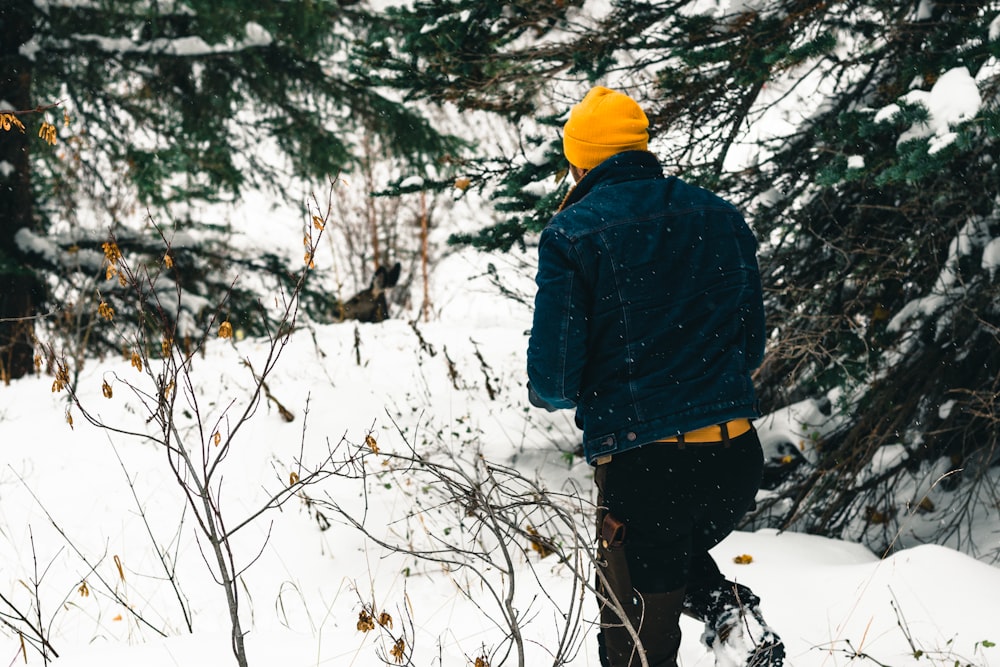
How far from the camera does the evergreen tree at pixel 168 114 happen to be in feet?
23.8

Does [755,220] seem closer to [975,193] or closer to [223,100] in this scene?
[975,193]

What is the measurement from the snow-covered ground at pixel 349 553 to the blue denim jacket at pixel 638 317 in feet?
0.94

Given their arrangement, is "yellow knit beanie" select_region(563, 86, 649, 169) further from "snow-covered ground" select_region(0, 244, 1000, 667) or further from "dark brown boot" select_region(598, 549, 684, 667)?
"dark brown boot" select_region(598, 549, 684, 667)

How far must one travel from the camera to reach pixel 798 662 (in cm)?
260

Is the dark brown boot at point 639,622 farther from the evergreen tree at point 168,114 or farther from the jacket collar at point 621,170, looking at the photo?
the evergreen tree at point 168,114

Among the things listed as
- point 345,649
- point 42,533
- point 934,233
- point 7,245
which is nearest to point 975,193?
point 934,233

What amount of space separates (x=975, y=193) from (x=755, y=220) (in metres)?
1.03

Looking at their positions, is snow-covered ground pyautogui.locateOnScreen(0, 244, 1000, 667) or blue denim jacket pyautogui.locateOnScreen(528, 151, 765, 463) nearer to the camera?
blue denim jacket pyautogui.locateOnScreen(528, 151, 765, 463)

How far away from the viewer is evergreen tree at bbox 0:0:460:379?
7254 mm

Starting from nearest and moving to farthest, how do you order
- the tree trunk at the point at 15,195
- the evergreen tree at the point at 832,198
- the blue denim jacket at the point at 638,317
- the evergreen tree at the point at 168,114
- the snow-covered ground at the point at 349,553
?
the blue denim jacket at the point at 638,317 → the snow-covered ground at the point at 349,553 → the evergreen tree at the point at 832,198 → the tree trunk at the point at 15,195 → the evergreen tree at the point at 168,114

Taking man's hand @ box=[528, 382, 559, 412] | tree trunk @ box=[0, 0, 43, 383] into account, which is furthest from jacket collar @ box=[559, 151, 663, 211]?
tree trunk @ box=[0, 0, 43, 383]

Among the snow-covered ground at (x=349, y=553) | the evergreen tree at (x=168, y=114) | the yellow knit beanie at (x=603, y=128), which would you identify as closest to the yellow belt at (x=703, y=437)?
the snow-covered ground at (x=349, y=553)

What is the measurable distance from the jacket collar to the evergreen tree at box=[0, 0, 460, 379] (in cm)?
578

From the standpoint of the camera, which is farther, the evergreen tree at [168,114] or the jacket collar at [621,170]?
the evergreen tree at [168,114]
